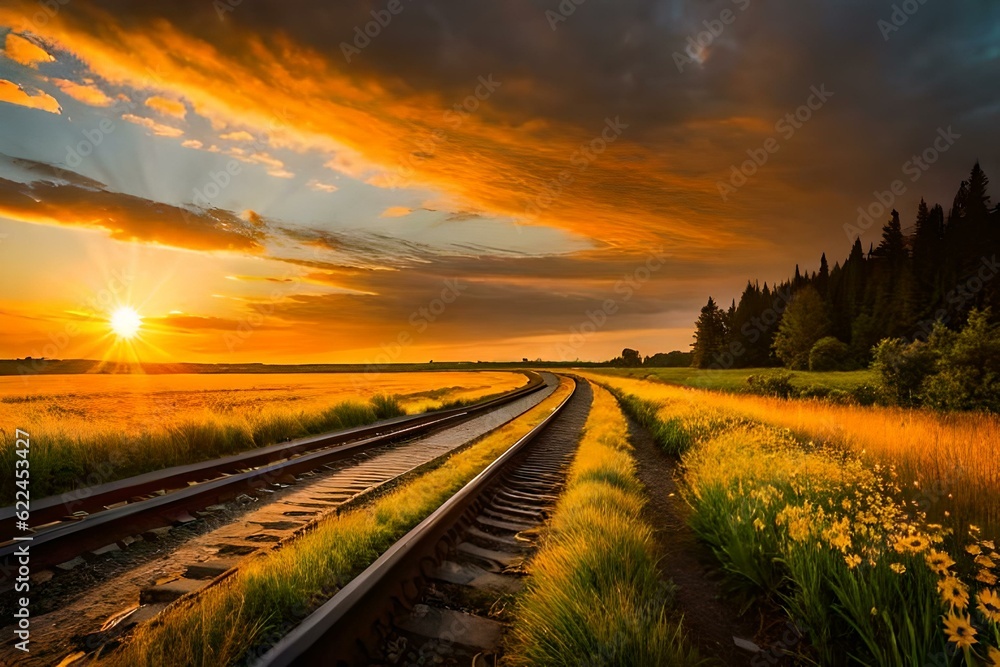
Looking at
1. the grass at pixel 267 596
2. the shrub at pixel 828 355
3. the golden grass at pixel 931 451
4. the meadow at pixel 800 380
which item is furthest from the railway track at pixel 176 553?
the shrub at pixel 828 355

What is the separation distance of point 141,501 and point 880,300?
8496 cm

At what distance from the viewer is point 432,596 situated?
407 cm

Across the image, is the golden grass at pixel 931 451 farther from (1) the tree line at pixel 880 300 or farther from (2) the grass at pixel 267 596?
(1) the tree line at pixel 880 300

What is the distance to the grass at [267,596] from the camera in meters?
2.92

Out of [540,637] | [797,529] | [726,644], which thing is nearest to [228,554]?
[540,637]

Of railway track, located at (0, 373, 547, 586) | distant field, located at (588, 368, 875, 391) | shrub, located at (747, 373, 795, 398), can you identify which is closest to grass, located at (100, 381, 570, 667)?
railway track, located at (0, 373, 547, 586)

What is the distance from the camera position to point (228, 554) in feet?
16.4

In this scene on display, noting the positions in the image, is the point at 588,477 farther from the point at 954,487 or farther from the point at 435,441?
the point at 435,441

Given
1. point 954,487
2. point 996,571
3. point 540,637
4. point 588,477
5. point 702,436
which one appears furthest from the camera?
point 702,436

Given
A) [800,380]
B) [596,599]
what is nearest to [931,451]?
[596,599]

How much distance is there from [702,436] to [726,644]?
8134 mm

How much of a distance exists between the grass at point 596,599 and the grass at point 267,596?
1.59 m

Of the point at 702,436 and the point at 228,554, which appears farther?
the point at 702,436

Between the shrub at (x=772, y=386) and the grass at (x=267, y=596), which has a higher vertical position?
the grass at (x=267, y=596)
